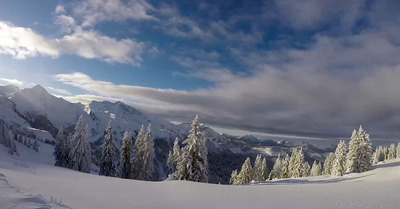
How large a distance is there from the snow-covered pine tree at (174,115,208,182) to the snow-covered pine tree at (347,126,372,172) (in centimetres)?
3664

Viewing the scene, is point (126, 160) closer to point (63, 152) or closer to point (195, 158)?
point (63, 152)

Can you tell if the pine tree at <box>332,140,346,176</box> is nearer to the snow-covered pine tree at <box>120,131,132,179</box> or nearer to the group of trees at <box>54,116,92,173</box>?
the snow-covered pine tree at <box>120,131,132,179</box>

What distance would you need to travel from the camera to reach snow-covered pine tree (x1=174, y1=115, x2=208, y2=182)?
36.5 m

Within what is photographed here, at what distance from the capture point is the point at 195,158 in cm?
3703

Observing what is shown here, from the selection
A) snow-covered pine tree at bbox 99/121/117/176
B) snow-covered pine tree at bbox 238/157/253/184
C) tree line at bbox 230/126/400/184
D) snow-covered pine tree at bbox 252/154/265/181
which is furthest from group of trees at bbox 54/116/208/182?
snow-covered pine tree at bbox 252/154/265/181

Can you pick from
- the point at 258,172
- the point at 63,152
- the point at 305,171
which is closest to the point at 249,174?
the point at 258,172

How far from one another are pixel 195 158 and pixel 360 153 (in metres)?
39.1

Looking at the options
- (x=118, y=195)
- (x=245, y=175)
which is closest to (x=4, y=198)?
(x=118, y=195)

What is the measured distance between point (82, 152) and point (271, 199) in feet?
127

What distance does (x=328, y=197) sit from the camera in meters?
17.9

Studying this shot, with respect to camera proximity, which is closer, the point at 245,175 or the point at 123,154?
the point at 123,154

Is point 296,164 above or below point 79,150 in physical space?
below

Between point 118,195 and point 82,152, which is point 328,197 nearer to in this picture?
point 118,195

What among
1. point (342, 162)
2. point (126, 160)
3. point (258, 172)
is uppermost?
point (342, 162)
